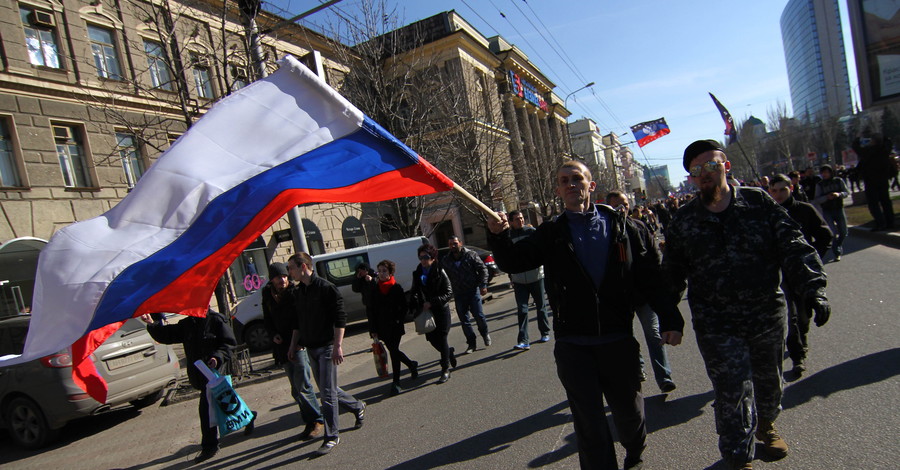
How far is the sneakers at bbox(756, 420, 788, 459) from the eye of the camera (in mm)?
3357

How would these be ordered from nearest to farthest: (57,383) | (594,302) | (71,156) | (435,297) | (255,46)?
1. (594,302)
2. (57,383)
3. (435,297)
4. (255,46)
5. (71,156)

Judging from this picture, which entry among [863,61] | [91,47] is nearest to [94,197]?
[91,47]

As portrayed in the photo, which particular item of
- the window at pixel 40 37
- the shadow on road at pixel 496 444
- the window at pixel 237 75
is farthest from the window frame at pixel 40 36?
the shadow on road at pixel 496 444

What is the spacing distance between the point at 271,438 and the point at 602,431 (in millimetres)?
4308

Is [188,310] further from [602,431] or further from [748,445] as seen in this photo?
[748,445]

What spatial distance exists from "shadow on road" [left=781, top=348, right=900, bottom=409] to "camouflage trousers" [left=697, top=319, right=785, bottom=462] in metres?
1.38

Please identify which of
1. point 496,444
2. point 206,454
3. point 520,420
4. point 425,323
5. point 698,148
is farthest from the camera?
point 425,323

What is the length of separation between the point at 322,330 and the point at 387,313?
1736 mm

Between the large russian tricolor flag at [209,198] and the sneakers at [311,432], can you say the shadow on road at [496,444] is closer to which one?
the sneakers at [311,432]

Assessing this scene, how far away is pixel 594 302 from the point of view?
9.73ft

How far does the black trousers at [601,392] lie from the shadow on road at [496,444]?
1.09 m

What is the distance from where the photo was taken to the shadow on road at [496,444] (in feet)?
13.9

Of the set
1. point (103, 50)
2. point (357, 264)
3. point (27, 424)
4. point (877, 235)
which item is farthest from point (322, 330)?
point (103, 50)

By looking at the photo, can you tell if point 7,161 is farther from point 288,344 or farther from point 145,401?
point 288,344
